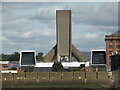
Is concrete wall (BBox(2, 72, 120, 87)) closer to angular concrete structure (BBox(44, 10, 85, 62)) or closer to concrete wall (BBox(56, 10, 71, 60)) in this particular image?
concrete wall (BBox(56, 10, 71, 60))

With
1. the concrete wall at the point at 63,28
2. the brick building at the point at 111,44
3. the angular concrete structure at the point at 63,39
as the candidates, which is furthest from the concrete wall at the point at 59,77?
the angular concrete structure at the point at 63,39

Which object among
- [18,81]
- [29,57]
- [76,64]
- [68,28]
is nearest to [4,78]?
[18,81]

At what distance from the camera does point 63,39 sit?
135m

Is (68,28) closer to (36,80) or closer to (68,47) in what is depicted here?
(68,47)

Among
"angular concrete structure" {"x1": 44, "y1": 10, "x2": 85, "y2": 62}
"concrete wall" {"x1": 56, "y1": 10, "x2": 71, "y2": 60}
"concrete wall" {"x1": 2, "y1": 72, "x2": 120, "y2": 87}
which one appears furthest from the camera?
"angular concrete structure" {"x1": 44, "y1": 10, "x2": 85, "y2": 62}

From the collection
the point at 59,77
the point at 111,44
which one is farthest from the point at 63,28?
the point at 59,77

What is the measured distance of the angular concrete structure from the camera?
438 ft

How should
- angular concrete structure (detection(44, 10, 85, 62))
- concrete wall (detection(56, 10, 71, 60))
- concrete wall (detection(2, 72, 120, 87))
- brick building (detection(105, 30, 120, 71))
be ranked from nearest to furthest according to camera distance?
concrete wall (detection(2, 72, 120, 87))
brick building (detection(105, 30, 120, 71))
concrete wall (detection(56, 10, 71, 60))
angular concrete structure (detection(44, 10, 85, 62))

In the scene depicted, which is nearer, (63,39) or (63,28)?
(63,28)

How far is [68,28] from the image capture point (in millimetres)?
133875

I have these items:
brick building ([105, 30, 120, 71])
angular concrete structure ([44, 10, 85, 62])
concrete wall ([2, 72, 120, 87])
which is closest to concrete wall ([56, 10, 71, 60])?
angular concrete structure ([44, 10, 85, 62])

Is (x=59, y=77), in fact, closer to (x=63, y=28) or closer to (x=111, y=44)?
(x=63, y=28)

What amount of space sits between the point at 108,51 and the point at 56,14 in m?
21.6

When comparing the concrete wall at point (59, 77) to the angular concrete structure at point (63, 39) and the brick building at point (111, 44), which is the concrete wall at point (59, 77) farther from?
the angular concrete structure at point (63, 39)
